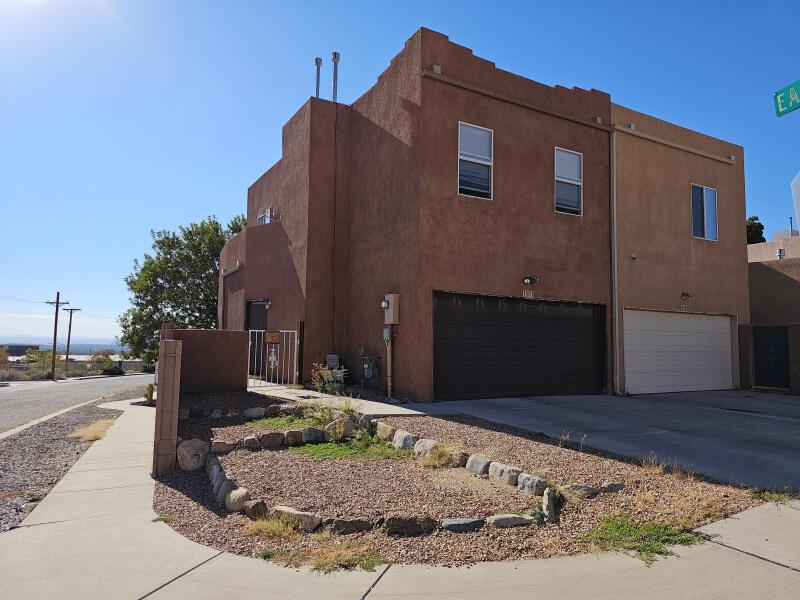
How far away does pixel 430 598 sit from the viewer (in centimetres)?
323

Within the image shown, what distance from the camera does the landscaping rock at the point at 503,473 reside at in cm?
549

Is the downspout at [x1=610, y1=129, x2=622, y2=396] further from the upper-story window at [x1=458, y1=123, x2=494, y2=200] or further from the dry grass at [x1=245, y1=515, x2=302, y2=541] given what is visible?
the dry grass at [x1=245, y1=515, x2=302, y2=541]

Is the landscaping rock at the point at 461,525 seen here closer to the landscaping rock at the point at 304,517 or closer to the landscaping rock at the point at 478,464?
the landscaping rock at the point at 304,517

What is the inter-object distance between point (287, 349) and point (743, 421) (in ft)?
Result: 36.2

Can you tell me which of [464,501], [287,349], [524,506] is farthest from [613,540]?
[287,349]

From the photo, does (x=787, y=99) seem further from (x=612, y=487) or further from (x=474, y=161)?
(x=474, y=161)

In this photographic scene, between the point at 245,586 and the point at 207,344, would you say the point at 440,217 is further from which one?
the point at 245,586

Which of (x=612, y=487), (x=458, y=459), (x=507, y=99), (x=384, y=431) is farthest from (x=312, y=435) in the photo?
(x=507, y=99)

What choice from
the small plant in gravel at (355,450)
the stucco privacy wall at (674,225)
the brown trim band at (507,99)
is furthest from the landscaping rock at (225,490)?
the stucco privacy wall at (674,225)

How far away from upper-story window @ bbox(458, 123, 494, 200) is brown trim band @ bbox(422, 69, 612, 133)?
2.81 feet

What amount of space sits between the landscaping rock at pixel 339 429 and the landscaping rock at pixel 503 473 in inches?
101

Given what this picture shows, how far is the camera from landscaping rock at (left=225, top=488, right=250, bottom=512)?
4770 millimetres

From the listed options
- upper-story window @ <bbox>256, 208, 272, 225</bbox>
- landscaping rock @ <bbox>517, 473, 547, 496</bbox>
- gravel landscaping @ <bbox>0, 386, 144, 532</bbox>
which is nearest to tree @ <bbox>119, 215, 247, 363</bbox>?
upper-story window @ <bbox>256, 208, 272, 225</bbox>

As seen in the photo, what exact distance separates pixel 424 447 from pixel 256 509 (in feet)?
8.82
